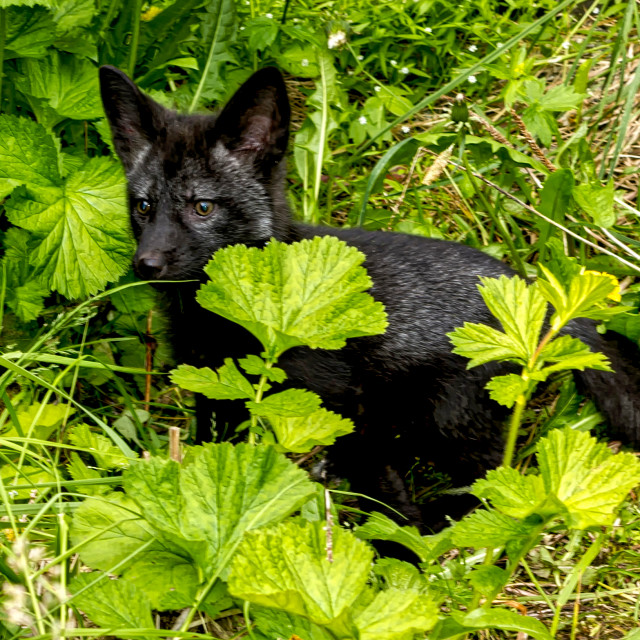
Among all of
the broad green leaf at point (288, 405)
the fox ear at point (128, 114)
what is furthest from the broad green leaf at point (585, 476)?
the fox ear at point (128, 114)

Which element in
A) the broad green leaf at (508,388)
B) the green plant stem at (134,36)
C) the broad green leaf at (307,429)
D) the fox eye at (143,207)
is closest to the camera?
the broad green leaf at (508,388)

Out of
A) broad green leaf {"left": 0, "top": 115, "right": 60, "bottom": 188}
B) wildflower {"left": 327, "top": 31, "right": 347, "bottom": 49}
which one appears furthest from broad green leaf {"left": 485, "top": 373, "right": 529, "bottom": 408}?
wildflower {"left": 327, "top": 31, "right": 347, "bottom": 49}

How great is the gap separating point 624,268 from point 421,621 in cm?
264

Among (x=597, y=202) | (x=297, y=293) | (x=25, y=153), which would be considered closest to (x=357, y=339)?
(x=597, y=202)

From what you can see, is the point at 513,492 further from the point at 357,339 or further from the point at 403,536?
the point at 357,339

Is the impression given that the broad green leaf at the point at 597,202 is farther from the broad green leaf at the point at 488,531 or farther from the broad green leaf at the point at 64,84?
the broad green leaf at the point at 64,84

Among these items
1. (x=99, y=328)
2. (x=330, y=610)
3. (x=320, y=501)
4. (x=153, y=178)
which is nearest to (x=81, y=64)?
(x=153, y=178)

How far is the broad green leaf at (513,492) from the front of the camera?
80.5 inches

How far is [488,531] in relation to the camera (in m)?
2.11

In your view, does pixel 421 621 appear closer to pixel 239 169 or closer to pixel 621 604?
pixel 621 604

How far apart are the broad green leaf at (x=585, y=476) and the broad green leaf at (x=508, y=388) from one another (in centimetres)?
16

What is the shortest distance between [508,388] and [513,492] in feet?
0.93

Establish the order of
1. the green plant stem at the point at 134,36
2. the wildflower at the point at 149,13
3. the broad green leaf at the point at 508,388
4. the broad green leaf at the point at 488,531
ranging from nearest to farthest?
the broad green leaf at the point at 488,531
the broad green leaf at the point at 508,388
the green plant stem at the point at 134,36
the wildflower at the point at 149,13

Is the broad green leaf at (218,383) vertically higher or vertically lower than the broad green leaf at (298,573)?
higher
